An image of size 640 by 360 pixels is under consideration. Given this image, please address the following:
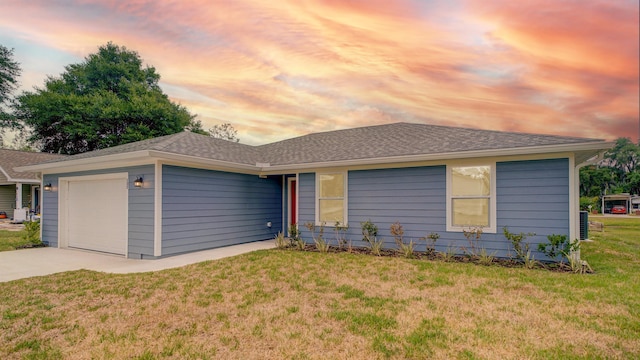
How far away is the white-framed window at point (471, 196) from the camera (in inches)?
275

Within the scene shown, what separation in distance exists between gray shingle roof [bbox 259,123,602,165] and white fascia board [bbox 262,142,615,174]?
0.32 ft

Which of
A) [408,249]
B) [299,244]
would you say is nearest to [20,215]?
[299,244]

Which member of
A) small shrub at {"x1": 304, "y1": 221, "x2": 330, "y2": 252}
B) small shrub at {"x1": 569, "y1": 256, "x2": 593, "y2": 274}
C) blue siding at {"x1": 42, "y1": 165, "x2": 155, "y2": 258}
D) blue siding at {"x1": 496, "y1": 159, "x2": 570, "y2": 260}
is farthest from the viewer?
small shrub at {"x1": 304, "y1": 221, "x2": 330, "y2": 252}

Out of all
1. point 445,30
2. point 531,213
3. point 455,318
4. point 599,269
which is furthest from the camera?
point 445,30

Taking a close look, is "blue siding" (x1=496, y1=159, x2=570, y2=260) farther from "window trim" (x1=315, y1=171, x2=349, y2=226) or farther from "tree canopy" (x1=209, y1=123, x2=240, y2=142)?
"tree canopy" (x1=209, y1=123, x2=240, y2=142)

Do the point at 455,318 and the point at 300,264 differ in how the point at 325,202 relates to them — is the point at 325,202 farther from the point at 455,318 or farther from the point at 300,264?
the point at 455,318

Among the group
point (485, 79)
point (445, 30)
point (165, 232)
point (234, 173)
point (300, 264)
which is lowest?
point (300, 264)

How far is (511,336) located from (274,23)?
28.0ft

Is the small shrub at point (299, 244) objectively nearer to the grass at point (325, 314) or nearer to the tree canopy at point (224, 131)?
the grass at point (325, 314)

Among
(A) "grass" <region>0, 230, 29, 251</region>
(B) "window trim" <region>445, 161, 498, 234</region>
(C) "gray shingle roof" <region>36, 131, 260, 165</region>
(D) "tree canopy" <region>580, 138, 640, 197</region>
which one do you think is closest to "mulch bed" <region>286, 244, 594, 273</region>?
(B) "window trim" <region>445, 161, 498, 234</region>

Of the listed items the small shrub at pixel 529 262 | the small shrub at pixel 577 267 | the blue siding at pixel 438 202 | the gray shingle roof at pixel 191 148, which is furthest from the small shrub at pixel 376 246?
the gray shingle roof at pixel 191 148

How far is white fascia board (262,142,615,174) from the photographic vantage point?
233 inches

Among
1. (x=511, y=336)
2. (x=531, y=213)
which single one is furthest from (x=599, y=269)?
(x=511, y=336)

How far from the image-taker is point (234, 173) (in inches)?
364
